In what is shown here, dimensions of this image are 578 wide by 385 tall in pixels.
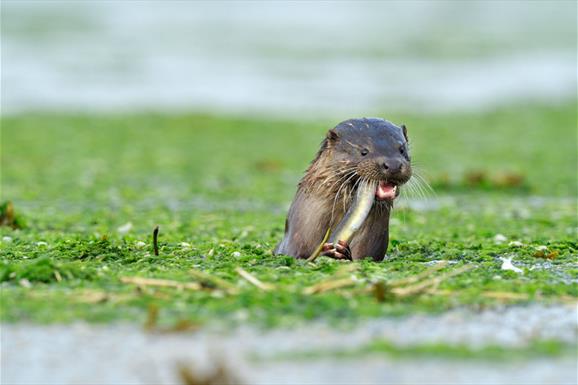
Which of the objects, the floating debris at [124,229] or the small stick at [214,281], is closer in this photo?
the small stick at [214,281]

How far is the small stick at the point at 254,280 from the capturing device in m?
6.07

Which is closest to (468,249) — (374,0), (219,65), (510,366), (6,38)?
(510,366)

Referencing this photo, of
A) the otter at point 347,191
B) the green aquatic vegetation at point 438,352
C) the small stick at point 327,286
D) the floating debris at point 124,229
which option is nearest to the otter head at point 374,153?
the otter at point 347,191

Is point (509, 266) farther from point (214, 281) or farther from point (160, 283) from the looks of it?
point (160, 283)

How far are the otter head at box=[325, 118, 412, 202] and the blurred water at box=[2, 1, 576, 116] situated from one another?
1373 cm

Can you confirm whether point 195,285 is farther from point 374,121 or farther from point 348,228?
point 374,121

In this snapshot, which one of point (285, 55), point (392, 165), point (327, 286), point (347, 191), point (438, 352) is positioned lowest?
point (438, 352)

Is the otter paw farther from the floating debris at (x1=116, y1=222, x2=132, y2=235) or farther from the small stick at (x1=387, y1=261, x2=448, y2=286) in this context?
the floating debris at (x1=116, y1=222, x2=132, y2=235)

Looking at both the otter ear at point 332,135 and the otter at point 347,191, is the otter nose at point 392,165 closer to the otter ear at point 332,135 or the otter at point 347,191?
the otter at point 347,191

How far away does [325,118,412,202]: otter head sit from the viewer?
23.2ft

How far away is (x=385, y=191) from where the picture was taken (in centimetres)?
711

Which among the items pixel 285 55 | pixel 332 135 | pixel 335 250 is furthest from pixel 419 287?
pixel 285 55

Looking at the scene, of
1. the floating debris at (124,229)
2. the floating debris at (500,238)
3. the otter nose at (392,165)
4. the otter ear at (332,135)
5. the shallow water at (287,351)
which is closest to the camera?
the shallow water at (287,351)

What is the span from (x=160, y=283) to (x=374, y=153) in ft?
5.67
